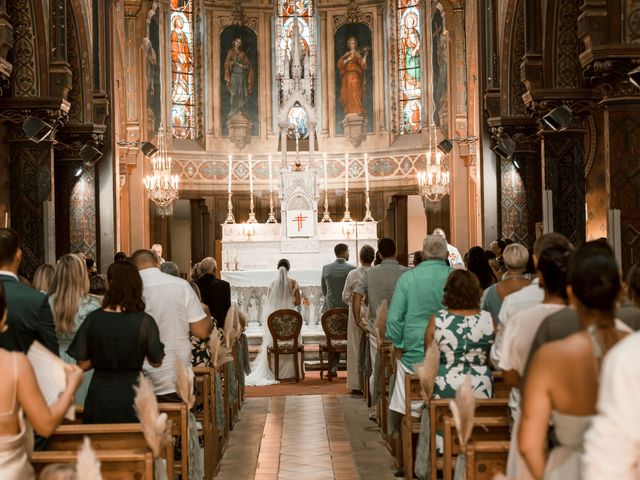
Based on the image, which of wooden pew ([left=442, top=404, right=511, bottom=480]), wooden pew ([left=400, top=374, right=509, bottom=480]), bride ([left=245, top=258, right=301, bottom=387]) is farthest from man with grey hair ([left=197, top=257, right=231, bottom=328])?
wooden pew ([left=442, top=404, right=511, bottom=480])

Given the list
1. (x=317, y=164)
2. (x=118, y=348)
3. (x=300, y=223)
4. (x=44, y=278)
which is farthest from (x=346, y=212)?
(x=118, y=348)

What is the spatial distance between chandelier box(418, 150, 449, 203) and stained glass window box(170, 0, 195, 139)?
6.66 metres

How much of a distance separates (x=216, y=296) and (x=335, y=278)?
337cm

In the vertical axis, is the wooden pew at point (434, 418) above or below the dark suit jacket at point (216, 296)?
below

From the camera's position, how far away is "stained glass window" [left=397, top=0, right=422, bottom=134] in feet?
85.5

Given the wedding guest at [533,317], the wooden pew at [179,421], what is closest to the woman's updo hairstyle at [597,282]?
the wedding guest at [533,317]

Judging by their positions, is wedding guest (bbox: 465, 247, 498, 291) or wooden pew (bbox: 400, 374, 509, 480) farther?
wedding guest (bbox: 465, 247, 498, 291)

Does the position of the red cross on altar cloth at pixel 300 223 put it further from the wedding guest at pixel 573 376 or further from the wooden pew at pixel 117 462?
the wedding guest at pixel 573 376

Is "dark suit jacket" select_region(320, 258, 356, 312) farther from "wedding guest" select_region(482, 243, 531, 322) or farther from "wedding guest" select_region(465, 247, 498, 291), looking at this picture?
"wedding guest" select_region(482, 243, 531, 322)

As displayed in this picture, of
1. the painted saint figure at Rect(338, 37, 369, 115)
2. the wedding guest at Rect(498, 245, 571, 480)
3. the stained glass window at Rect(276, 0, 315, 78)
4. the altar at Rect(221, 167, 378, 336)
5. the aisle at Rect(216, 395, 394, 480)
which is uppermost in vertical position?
the stained glass window at Rect(276, 0, 315, 78)

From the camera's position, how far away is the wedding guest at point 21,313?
5086 millimetres

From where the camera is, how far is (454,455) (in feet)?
20.5

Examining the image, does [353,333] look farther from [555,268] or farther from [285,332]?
[555,268]

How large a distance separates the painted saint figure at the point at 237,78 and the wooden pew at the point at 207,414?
19.1 metres
